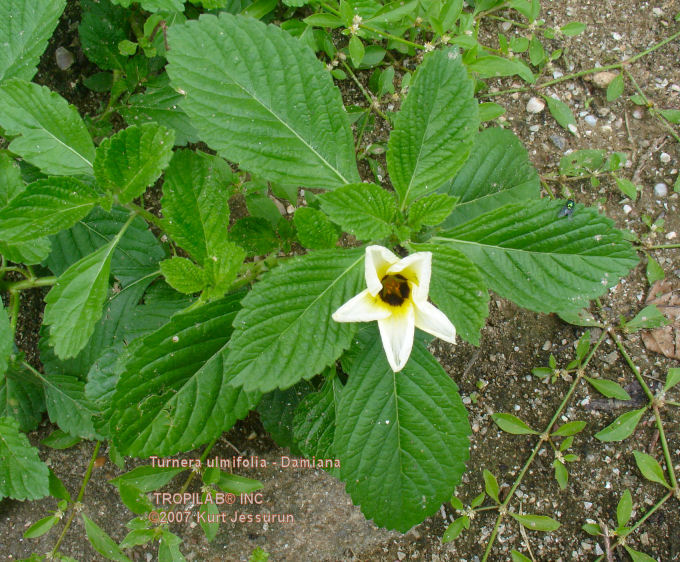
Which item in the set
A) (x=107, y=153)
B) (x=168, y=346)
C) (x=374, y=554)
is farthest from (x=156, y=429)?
(x=374, y=554)

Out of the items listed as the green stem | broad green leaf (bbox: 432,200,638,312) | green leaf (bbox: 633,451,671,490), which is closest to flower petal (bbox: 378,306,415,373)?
broad green leaf (bbox: 432,200,638,312)

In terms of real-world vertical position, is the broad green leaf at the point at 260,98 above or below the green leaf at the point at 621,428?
above

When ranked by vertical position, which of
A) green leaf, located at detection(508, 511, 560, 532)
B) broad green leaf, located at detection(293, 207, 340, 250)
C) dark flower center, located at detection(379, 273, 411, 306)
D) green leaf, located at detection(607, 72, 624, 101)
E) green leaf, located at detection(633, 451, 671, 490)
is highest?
green leaf, located at detection(607, 72, 624, 101)

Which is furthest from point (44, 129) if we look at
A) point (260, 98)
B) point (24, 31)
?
point (260, 98)

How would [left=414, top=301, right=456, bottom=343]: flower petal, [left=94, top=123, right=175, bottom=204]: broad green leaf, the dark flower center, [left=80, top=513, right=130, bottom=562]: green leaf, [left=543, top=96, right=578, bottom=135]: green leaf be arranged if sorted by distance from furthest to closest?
[left=543, top=96, right=578, bottom=135]: green leaf, [left=80, top=513, right=130, bottom=562]: green leaf, [left=94, top=123, right=175, bottom=204]: broad green leaf, the dark flower center, [left=414, top=301, right=456, bottom=343]: flower petal

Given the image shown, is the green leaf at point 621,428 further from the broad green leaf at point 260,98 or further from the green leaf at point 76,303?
the green leaf at point 76,303

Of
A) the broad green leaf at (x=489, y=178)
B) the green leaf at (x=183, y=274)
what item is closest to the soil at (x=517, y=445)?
the broad green leaf at (x=489, y=178)

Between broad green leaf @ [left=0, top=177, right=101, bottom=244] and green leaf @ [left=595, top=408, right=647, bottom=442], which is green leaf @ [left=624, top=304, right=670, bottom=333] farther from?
broad green leaf @ [left=0, top=177, right=101, bottom=244]
